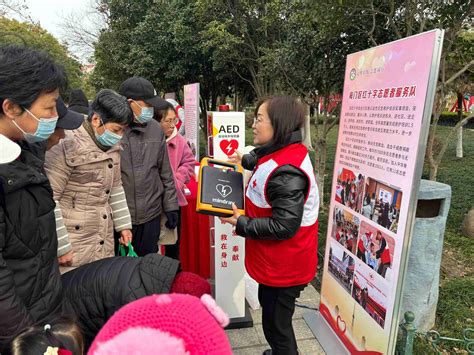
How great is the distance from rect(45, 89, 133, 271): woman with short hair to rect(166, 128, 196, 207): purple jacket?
3.72ft

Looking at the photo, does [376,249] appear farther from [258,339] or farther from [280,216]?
[258,339]

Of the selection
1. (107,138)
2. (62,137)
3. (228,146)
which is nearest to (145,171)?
(107,138)

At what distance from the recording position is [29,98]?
1.33 m

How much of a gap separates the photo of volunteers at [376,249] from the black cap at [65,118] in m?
1.74

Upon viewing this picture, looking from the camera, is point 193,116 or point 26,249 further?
point 193,116

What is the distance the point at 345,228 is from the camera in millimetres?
2475

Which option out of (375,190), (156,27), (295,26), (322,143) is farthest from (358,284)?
(156,27)

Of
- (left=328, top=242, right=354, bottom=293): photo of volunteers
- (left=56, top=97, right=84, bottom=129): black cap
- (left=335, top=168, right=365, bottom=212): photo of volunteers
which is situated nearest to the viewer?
(left=56, top=97, right=84, bottom=129): black cap

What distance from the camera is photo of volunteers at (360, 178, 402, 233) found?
6.34 ft

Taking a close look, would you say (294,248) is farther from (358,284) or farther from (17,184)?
(17,184)

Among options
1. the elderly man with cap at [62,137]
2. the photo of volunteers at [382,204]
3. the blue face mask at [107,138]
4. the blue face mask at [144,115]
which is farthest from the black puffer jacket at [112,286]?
the blue face mask at [144,115]

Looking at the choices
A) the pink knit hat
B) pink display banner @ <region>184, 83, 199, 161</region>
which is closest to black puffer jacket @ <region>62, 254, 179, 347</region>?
the pink knit hat

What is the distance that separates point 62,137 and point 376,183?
1755mm

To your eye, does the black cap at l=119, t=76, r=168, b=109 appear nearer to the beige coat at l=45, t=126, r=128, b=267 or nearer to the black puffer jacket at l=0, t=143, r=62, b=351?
the beige coat at l=45, t=126, r=128, b=267
